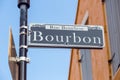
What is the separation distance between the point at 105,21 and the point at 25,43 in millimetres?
4293

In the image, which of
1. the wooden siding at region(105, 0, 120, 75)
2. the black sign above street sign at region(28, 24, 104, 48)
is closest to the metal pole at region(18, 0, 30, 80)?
the black sign above street sign at region(28, 24, 104, 48)

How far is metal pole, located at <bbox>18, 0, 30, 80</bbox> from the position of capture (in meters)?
4.94

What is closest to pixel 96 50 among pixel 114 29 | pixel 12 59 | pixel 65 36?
pixel 114 29

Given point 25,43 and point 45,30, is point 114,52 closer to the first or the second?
point 45,30

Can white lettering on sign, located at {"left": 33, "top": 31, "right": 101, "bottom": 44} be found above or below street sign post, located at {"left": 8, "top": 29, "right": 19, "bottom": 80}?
above

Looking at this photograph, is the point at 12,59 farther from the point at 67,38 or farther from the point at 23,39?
the point at 67,38

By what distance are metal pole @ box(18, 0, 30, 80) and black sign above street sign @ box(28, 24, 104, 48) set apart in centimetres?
24

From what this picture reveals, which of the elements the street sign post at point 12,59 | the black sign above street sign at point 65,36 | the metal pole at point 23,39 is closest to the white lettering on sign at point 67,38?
the black sign above street sign at point 65,36

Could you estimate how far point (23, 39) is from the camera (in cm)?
525

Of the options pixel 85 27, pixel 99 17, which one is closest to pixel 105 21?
pixel 99 17

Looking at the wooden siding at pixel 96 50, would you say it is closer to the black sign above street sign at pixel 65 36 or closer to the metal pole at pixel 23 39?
the black sign above street sign at pixel 65 36

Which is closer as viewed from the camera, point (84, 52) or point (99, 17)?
point (99, 17)

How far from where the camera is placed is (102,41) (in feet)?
18.9

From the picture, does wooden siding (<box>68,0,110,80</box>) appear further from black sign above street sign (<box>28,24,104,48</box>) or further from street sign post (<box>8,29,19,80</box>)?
street sign post (<box>8,29,19,80</box>)
